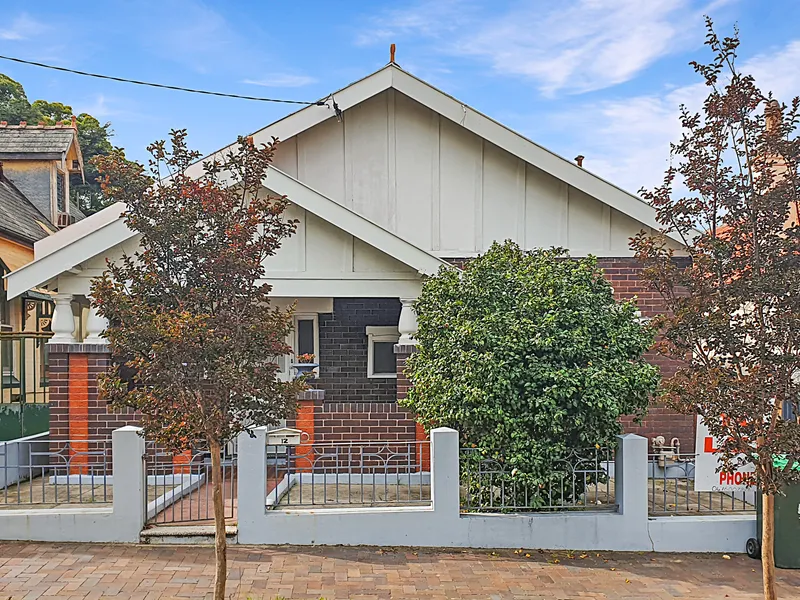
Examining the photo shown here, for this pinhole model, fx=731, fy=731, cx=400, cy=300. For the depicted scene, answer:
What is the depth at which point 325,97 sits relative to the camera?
10438mm

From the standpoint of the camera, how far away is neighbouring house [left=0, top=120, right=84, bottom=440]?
1454 cm

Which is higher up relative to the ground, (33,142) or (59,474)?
(33,142)

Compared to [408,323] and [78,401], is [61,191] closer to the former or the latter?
[78,401]

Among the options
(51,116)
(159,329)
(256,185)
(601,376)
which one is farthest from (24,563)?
(51,116)

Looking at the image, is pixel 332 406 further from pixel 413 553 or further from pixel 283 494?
pixel 413 553

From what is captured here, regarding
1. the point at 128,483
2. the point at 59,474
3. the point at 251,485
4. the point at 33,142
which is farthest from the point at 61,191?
the point at 251,485

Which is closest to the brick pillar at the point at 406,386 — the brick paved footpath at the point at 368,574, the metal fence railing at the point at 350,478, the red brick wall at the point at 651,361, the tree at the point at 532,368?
the metal fence railing at the point at 350,478

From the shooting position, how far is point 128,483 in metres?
7.61

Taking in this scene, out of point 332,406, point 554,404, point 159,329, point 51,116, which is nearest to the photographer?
point 159,329

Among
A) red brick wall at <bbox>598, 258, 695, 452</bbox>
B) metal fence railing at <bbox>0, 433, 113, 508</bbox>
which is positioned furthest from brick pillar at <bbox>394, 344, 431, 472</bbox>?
metal fence railing at <bbox>0, 433, 113, 508</bbox>

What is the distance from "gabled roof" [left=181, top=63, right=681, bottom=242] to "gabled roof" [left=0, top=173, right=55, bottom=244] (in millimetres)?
8195

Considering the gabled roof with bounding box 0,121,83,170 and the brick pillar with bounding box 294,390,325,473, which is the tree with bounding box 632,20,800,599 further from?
the gabled roof with bounding box 0,121,83,170

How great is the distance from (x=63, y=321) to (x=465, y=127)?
6.05 m

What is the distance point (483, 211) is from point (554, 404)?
4.10 m
